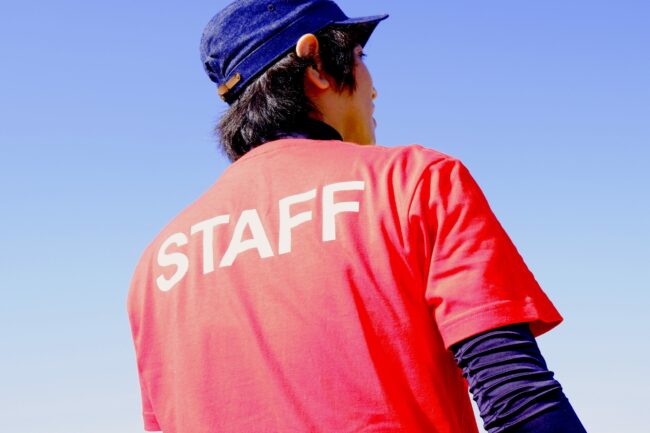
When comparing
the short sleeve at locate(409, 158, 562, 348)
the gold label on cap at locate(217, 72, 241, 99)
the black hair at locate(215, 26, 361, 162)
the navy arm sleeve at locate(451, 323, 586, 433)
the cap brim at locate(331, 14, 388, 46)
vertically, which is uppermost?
the cap brim at locate(331, 14, 388, 46)

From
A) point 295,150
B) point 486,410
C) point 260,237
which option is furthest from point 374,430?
point 295,150

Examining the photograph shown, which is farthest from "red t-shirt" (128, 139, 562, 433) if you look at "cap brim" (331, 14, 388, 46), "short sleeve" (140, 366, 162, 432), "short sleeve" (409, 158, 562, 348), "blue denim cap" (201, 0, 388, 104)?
"cap brim" (331, 14, 388, 46)

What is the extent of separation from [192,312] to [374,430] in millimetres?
741

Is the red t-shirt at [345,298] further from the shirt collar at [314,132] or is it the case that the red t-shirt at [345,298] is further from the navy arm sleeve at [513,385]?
the shirt collar at [314,132]

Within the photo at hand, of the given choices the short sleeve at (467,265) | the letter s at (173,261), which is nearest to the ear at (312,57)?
the letter s at (173,261)

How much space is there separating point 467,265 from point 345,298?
347 mm

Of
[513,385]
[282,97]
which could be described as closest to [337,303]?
Result: [513,385]

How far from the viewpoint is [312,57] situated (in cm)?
325

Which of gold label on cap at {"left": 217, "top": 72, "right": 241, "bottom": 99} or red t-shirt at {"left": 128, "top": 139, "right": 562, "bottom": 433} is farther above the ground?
gold label on cap at {"left": 217, "top": 72, "right": 241, "bottom": 99}

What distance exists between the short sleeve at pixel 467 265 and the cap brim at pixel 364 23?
1.01m

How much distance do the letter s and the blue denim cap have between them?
0.59 meters

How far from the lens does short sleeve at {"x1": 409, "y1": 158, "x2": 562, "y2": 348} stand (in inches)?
93.6

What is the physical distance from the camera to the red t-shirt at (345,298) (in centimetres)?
246

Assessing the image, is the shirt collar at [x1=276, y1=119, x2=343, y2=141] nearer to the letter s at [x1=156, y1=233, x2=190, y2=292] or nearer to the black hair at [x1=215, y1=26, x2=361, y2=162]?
the black hair at [x1=215, y1=26, x2=361, y2=162]
